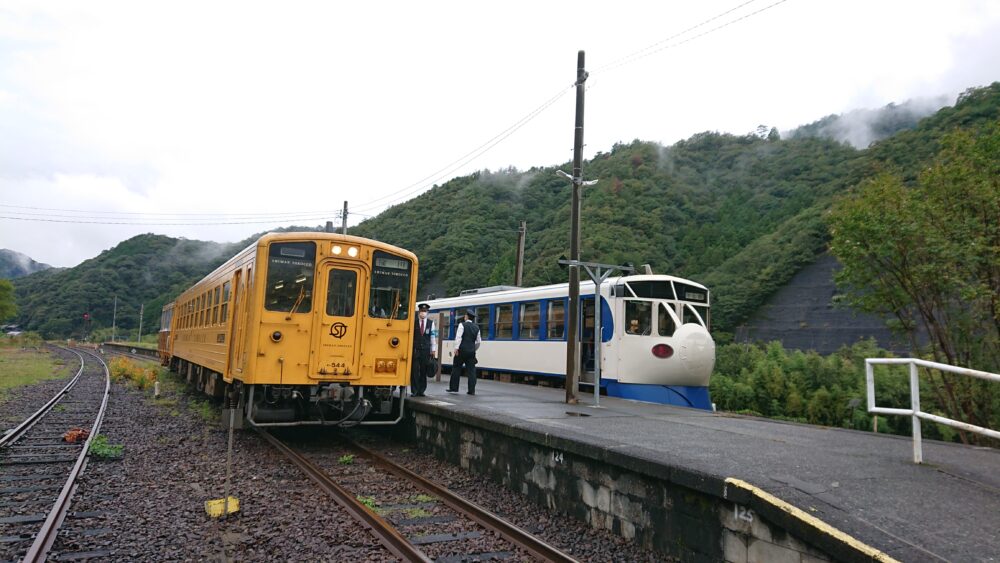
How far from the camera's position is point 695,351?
12.8 m

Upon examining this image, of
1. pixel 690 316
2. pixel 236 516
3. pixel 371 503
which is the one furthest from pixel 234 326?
pixel 690 316

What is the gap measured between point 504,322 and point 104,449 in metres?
10.1

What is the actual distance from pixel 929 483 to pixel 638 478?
2.20 m

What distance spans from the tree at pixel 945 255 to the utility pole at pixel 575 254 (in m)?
5.84

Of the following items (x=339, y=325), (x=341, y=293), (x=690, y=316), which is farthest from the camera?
(x=690, y=316)

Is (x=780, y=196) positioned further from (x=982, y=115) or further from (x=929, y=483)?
(x=929, y=483)

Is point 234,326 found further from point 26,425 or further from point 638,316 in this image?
point 638,316

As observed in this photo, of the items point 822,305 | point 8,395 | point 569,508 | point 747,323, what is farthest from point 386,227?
point 569,508

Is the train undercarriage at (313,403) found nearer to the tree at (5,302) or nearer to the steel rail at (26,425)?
the steel rail at (26,425)

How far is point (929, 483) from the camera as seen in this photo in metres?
5.03

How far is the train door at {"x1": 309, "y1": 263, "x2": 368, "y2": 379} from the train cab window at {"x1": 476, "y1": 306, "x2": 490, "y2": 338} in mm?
8416

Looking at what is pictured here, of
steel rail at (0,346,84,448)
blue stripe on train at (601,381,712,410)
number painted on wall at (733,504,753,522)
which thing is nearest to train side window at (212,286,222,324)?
steel rail at (0,346,84,448)

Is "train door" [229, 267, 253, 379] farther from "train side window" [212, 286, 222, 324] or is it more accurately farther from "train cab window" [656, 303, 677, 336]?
"train cab window" [656, 303, 677, 336]

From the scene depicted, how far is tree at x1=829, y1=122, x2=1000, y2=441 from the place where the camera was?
11805mm
